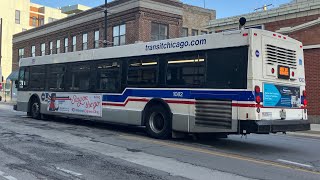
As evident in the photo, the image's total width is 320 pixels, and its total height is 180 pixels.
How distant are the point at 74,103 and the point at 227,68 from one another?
7636mm

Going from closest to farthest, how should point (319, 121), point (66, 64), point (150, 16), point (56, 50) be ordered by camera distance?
point (66, 64) → point (319, 121) → point (150, 16) → point (56, 50)

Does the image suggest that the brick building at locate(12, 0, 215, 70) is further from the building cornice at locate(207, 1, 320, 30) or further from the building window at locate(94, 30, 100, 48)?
the building cornice at locate(207, 1, 320, 30)

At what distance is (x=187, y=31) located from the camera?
37.6m

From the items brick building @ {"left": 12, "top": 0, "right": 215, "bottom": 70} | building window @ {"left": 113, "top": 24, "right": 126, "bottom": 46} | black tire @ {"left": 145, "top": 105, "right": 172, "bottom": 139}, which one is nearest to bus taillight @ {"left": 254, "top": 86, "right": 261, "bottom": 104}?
black tire @ {"left": 145, "top": 105, "right": 172, "bottom": 139}

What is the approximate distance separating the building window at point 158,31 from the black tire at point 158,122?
21.1 metres

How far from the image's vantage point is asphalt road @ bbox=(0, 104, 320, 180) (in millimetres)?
7191

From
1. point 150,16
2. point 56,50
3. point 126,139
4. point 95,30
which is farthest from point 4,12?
point 126,139

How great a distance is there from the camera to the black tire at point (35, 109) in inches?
701

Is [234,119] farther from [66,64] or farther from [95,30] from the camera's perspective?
[95,30]

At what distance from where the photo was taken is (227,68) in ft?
32.8

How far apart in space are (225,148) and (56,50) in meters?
35.4

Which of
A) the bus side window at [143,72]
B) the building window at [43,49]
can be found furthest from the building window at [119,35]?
the bus side window at [143,72]

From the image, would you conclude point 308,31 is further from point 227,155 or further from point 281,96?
point 227,155

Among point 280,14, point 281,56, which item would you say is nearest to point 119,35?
point 280,14
